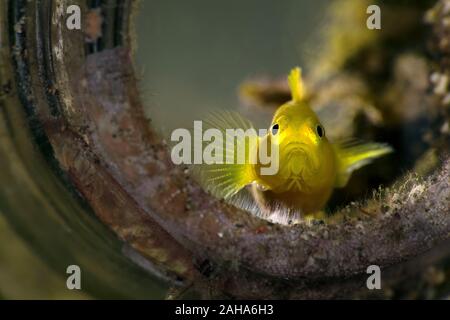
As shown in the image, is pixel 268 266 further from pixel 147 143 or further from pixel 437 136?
pixel 437 136

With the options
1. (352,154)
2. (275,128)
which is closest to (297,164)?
(275,128)

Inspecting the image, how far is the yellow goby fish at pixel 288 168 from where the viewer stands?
190cm

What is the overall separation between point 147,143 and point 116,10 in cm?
47

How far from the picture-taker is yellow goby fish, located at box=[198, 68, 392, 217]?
190 cm

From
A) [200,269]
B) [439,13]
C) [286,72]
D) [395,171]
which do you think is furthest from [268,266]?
[286,72]

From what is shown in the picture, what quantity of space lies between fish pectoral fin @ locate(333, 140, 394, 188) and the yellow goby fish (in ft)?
0.75

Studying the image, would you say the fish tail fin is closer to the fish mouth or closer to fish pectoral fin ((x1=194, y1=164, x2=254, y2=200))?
fish pectoral fin ((x1=194, y1=164, x2=254, y2=200))

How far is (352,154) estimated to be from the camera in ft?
8.48

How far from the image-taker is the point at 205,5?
14.8ft

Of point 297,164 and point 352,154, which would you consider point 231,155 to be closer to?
point 297,164

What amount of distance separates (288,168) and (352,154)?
32.3 inches

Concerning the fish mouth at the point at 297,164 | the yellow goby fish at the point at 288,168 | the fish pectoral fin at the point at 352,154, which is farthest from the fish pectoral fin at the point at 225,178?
the fish pectoral fin at the point at 352,154

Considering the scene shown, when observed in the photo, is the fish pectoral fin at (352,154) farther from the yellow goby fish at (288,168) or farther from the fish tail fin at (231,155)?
the fish tail fin at (231,155)

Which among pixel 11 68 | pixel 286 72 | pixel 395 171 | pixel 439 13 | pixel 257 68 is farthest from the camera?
pixel 257 68
